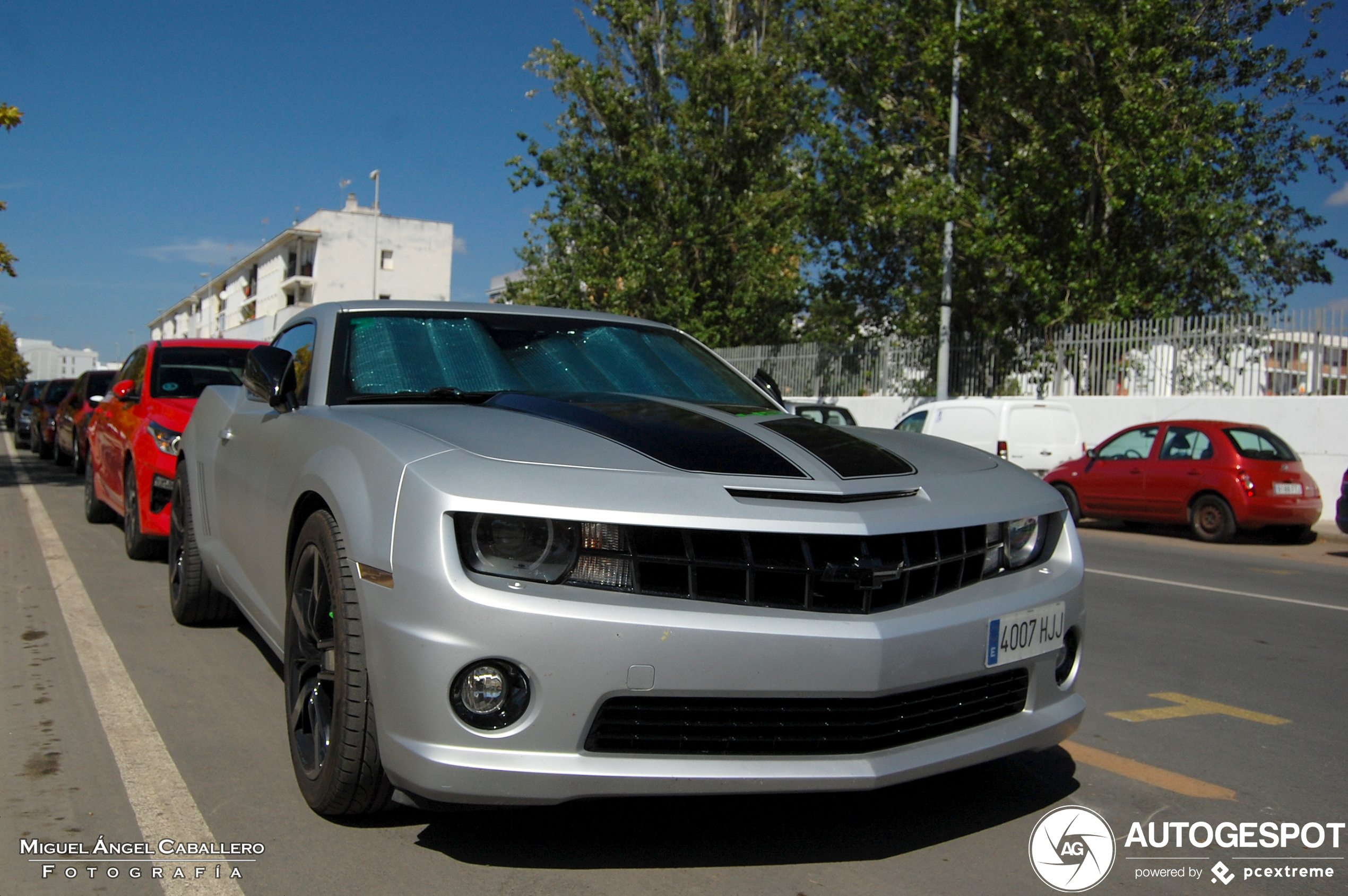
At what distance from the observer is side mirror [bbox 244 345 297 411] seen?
4.13 m

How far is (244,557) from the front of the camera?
14.6ft

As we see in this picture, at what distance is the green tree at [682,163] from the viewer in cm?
2883

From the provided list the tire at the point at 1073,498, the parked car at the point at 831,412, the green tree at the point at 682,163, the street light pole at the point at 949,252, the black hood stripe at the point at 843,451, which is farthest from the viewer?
the green tree at the point at 682,163

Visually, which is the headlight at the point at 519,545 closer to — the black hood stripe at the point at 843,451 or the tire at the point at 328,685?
the tire at the point at 328,685

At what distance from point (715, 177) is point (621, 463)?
27535mm

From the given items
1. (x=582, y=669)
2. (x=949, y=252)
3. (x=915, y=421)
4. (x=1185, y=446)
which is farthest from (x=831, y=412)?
(x=582, y=669)

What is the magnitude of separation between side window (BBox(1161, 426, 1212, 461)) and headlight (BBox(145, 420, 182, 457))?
11.7 meters

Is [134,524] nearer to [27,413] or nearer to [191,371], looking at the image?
[191,371]

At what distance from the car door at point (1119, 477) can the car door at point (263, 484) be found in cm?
1230

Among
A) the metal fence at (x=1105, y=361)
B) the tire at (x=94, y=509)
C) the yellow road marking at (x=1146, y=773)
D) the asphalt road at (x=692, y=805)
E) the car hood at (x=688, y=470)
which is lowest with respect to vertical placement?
the asphalt road at (x=692, y=805)

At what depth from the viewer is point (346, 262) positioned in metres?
73.7

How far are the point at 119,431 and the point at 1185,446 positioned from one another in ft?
39.5

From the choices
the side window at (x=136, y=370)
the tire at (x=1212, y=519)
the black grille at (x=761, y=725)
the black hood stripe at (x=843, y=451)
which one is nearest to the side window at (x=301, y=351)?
the black hood stripe at (x=843, y=451)
